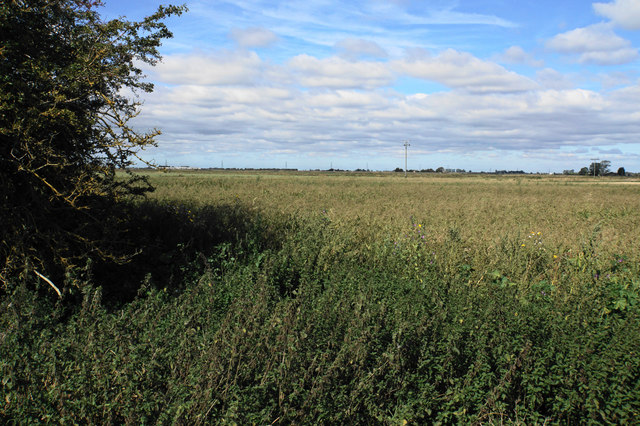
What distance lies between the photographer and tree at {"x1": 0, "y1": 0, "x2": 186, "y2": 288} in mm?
5785

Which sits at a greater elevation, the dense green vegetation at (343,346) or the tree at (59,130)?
the tree at (59,130)

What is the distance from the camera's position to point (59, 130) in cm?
618

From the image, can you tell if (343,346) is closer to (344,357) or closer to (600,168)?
(344,357)

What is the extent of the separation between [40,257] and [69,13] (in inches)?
143

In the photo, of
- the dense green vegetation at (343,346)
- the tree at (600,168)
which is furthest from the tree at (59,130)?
the tree at (600,168)

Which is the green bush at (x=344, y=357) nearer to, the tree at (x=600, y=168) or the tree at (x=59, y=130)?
the tree at (x=59, y=130)

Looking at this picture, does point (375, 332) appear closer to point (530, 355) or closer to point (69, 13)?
point (530, 355)

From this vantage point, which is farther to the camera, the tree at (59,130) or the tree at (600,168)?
the tree at (600,168)

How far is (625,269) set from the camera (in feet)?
21.6

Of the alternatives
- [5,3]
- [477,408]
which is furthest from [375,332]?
[5,3]

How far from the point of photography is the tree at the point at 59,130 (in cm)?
579

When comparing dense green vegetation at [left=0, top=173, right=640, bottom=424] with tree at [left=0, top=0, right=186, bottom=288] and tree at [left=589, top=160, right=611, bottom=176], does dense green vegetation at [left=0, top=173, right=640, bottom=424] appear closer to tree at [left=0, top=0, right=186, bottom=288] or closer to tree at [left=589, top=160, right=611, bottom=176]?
tree at [left=0, top=0, right=186, bottom=288]

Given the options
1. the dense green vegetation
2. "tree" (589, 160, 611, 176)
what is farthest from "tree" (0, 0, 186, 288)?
"tree" (589, 160, 611, 176)

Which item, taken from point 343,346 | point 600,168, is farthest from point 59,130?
point 600,168
